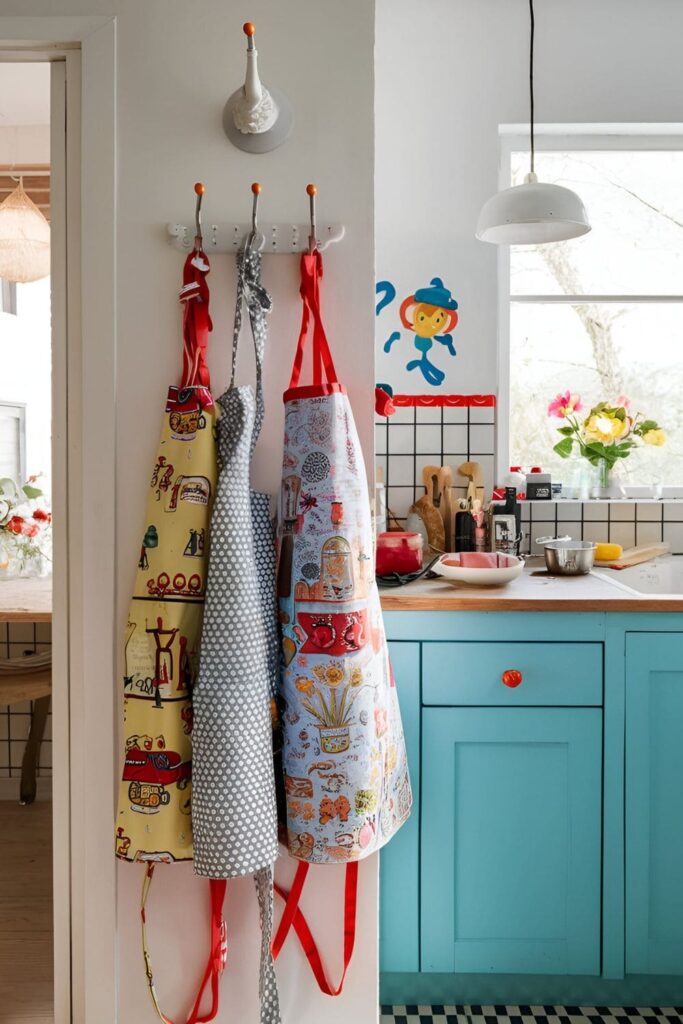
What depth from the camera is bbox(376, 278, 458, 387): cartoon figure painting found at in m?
2.49

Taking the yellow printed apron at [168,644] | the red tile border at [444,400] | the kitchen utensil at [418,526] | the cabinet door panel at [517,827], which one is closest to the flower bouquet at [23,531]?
the yellow printed apron at [168,644]

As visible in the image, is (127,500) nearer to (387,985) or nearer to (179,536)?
(179,536)

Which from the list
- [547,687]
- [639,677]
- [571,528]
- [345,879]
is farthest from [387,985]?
[571,528]

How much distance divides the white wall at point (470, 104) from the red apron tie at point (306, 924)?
1511mm

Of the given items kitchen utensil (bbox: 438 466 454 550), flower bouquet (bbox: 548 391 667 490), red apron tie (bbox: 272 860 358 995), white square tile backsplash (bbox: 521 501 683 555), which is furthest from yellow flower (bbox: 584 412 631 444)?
red apron tie (bbox: 272 860 358 995)

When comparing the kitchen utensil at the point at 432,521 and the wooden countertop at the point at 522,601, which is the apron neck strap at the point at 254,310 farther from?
the kitchen utensil at the point at 432,521

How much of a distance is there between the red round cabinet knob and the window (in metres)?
1.03

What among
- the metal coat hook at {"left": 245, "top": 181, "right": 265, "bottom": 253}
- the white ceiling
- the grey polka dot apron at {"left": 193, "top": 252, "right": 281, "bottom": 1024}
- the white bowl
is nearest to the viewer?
the grey polka dot apron at {"left": 193, "top": 252, "right": 281, "bottom": 1024}

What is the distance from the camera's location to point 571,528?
2.61 m

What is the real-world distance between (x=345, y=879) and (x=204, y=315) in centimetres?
100

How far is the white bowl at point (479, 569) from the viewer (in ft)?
6.42

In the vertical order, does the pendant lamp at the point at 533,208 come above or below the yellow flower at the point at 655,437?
above

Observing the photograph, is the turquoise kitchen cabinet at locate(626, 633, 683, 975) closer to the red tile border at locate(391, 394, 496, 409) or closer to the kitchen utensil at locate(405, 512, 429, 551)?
the kitchen utensil at locate(405, 512, 429, 551)

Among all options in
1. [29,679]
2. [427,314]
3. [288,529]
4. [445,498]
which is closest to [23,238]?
[288,529]
